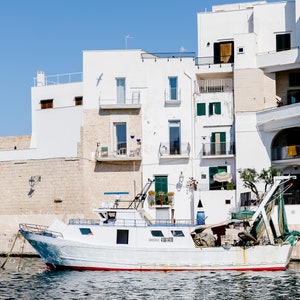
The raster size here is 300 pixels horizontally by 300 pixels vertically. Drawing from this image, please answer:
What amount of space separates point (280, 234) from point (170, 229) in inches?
242

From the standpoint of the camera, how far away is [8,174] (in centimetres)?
5059

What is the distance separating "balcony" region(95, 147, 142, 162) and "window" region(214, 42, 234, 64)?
26.2 ft

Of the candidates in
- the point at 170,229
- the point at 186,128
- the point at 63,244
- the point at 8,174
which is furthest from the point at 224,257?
the point at 8,174

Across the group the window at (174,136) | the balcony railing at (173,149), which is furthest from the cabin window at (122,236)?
the window at (174,136)

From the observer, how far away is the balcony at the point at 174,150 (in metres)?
49.4

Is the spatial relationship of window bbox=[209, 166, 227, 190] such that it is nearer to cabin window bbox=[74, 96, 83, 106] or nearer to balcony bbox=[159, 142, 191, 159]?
balcony bbox=[159, 142, 191, 159]

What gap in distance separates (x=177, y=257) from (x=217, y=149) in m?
11.9

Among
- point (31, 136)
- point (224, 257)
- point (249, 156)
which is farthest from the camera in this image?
point (31, 136)

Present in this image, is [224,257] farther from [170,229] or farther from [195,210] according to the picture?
[195,210]

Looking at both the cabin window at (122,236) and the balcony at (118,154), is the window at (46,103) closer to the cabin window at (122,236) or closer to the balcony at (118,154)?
the balcony at (118,154)

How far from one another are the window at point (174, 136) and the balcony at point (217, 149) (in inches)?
65.8

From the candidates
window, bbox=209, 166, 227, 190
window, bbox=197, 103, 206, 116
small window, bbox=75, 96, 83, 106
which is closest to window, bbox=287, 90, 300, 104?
window, bbox=197, 103, 206, 116

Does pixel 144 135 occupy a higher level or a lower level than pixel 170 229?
higher

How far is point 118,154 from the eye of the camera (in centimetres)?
4931
